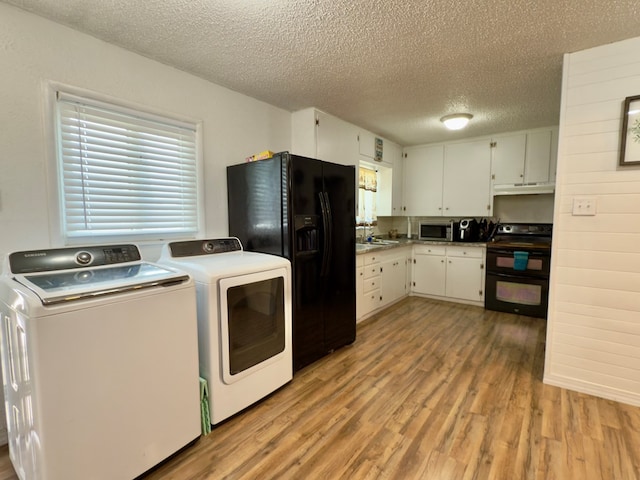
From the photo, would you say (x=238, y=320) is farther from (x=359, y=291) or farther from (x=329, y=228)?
(x=359, y=291)

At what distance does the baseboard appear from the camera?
2.07 meters

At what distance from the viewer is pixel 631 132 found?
197cm

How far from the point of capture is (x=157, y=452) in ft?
5.01

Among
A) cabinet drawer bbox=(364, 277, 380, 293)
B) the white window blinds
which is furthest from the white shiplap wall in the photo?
the white window blinds

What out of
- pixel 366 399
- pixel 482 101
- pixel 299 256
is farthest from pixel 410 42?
pixel 366 399

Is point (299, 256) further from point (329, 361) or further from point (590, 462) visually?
point (590, 462)

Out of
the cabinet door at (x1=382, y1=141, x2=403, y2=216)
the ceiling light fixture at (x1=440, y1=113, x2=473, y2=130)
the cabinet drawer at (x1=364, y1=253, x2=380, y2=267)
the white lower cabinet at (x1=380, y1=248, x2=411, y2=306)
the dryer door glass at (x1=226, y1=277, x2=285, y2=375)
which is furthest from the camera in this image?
the cabinet door at (x1=382, y1=141, x2=403, y2=216)

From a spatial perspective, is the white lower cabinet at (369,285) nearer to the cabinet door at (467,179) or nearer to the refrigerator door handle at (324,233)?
the refrigerator door handle at (324,233)

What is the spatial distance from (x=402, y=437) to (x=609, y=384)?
156cm

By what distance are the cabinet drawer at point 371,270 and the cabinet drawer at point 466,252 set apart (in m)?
1.25

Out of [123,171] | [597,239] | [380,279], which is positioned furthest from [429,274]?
[123,171]

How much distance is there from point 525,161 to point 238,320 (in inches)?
161

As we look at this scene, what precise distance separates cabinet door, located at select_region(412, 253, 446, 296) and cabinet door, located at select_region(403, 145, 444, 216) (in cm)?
72

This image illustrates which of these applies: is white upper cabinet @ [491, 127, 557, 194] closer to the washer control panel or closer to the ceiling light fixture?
the ceiling light fixture
